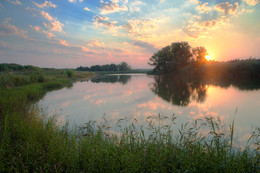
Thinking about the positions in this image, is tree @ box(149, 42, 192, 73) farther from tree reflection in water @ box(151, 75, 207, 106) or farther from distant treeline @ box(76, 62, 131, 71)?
distant treeline @ box(76, 62, 131, 71)

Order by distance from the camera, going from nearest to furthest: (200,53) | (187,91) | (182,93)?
(182,93), (187,91), (200,53)

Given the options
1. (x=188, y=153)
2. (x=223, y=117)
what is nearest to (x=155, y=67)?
(x=223, y=117)

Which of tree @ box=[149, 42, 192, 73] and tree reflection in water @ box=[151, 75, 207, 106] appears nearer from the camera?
tree reflection in water @ box=[151, 75, 207, 106]

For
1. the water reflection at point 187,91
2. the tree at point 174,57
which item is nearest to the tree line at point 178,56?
the tree at point 174,57

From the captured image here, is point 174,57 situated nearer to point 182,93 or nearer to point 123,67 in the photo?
point 182,93

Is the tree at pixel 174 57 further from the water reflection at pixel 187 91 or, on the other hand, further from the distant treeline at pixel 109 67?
the distant treeline at pixel 109 67

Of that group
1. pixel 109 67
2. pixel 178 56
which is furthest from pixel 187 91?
pixel 109 67

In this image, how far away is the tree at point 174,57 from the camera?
Result: 44.3 metres

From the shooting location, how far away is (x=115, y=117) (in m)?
6.32

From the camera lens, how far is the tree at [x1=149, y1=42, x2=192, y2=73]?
145 ft

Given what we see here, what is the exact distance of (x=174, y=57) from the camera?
45656 mm

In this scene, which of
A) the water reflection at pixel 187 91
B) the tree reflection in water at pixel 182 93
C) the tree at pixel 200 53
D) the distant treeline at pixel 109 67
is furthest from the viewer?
the distant treeline at pixel 109 67

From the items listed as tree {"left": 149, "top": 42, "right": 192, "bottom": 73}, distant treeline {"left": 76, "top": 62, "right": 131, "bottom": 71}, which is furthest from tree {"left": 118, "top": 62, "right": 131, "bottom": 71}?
tree {"left": 149, "top": 42, "right": 192, "bottom": 73}

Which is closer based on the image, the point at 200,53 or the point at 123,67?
the point at 200,53
